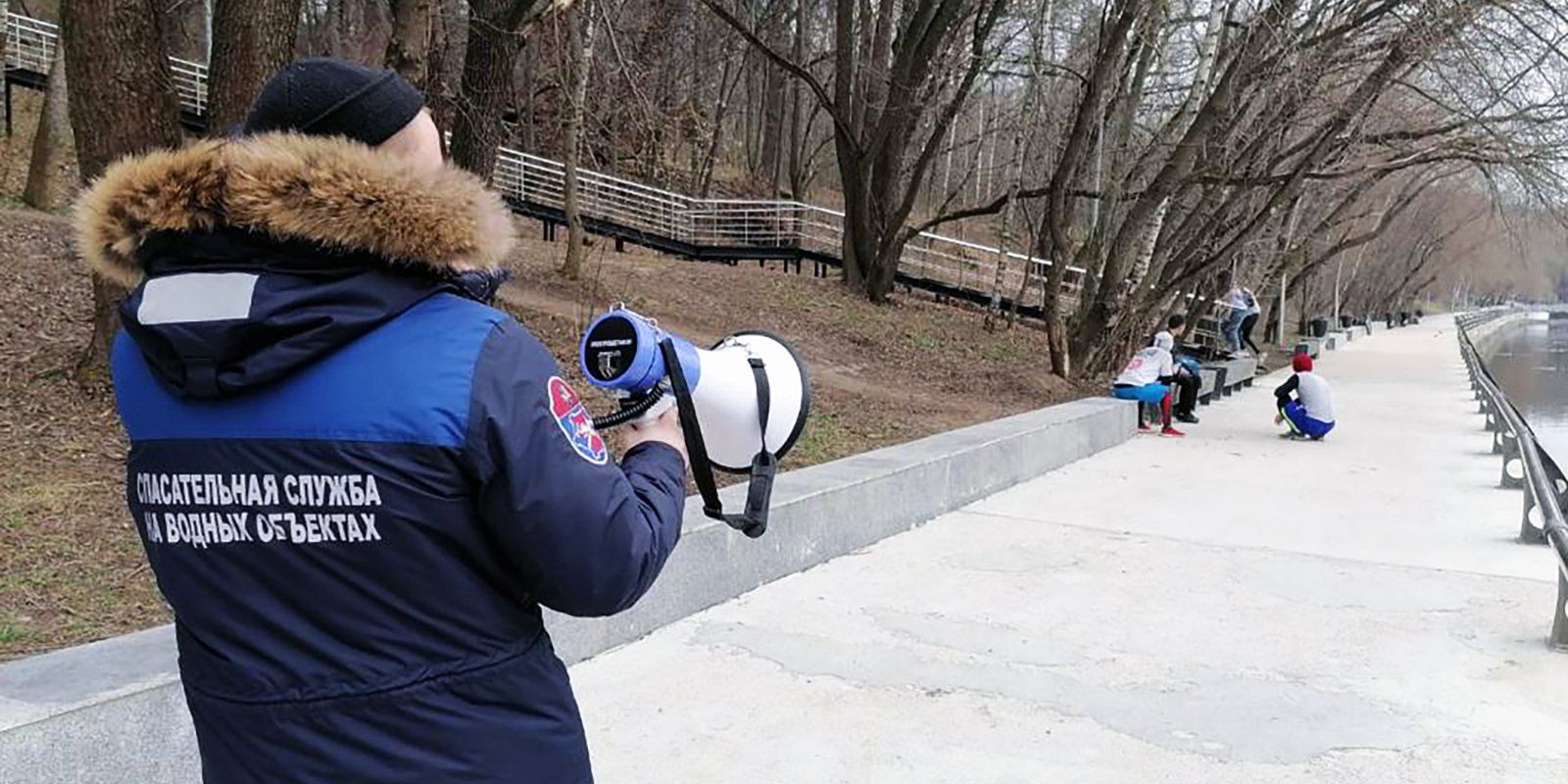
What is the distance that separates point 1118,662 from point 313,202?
4.28m

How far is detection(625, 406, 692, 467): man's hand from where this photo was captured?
2088 mm

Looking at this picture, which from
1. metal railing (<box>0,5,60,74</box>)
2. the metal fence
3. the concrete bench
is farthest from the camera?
the metal fence

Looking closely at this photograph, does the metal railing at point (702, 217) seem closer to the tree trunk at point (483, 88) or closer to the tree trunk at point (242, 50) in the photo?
the tree trunk at point (483, 88)

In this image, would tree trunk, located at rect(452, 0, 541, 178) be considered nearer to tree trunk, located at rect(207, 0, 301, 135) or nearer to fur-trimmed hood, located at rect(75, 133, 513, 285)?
tree trunk, located at rect(207, 0, 301, 135)

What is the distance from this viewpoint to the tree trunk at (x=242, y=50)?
7.01 m

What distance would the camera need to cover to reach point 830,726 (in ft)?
14.4

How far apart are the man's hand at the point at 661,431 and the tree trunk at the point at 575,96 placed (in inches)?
371

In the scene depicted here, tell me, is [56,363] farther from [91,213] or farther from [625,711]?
[91,213]

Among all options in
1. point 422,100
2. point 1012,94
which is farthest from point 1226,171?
point 422,100

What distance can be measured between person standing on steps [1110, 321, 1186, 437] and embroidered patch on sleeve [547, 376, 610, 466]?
11.4m

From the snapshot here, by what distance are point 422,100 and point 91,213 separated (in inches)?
19.5

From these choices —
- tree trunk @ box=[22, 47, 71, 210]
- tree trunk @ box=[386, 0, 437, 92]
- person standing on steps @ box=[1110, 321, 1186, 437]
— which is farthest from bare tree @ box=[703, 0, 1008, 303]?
tree trunk @ box=[386, 0, 437, 92]

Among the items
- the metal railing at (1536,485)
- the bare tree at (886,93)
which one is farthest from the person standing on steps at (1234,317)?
the metal railing at (1536,485)

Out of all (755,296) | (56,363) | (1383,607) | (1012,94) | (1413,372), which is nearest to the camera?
(1383,607)
